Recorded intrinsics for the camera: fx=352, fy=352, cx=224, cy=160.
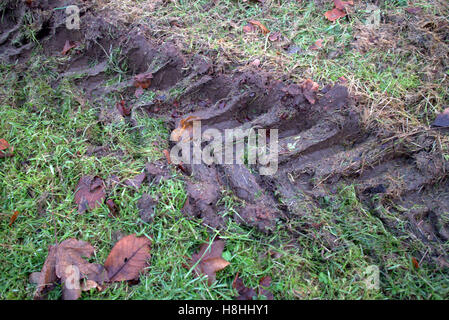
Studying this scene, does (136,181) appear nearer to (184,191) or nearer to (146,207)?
(146,207)

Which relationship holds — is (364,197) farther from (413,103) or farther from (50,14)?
(50,14)

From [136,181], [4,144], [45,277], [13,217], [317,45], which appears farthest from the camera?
[317,45]

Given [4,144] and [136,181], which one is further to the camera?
[4,144]

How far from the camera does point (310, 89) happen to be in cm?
235

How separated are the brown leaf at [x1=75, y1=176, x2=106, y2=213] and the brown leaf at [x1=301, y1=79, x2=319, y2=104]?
55.3 inches

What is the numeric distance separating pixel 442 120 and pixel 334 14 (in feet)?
4.01

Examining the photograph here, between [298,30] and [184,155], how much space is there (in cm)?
148

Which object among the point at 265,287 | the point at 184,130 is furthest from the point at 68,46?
the point at 265,287

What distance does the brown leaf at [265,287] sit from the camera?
5.44 ft

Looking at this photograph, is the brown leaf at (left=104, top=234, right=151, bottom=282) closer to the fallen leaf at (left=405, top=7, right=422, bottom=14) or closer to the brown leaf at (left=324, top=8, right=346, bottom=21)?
the brown leaf at (left=324, top=8, right=346, bottom=21)

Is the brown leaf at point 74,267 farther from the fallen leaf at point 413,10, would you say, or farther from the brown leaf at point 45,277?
the fallen leaf at point 413,10

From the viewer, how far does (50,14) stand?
A: 288 cm

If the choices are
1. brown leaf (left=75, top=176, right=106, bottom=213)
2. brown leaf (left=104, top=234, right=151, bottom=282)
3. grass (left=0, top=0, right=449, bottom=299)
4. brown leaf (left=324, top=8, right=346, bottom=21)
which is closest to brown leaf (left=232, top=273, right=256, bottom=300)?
grass (left=0, top=0, right=449, bottom=299)

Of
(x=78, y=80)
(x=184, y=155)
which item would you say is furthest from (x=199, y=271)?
(x=78, y=80)
